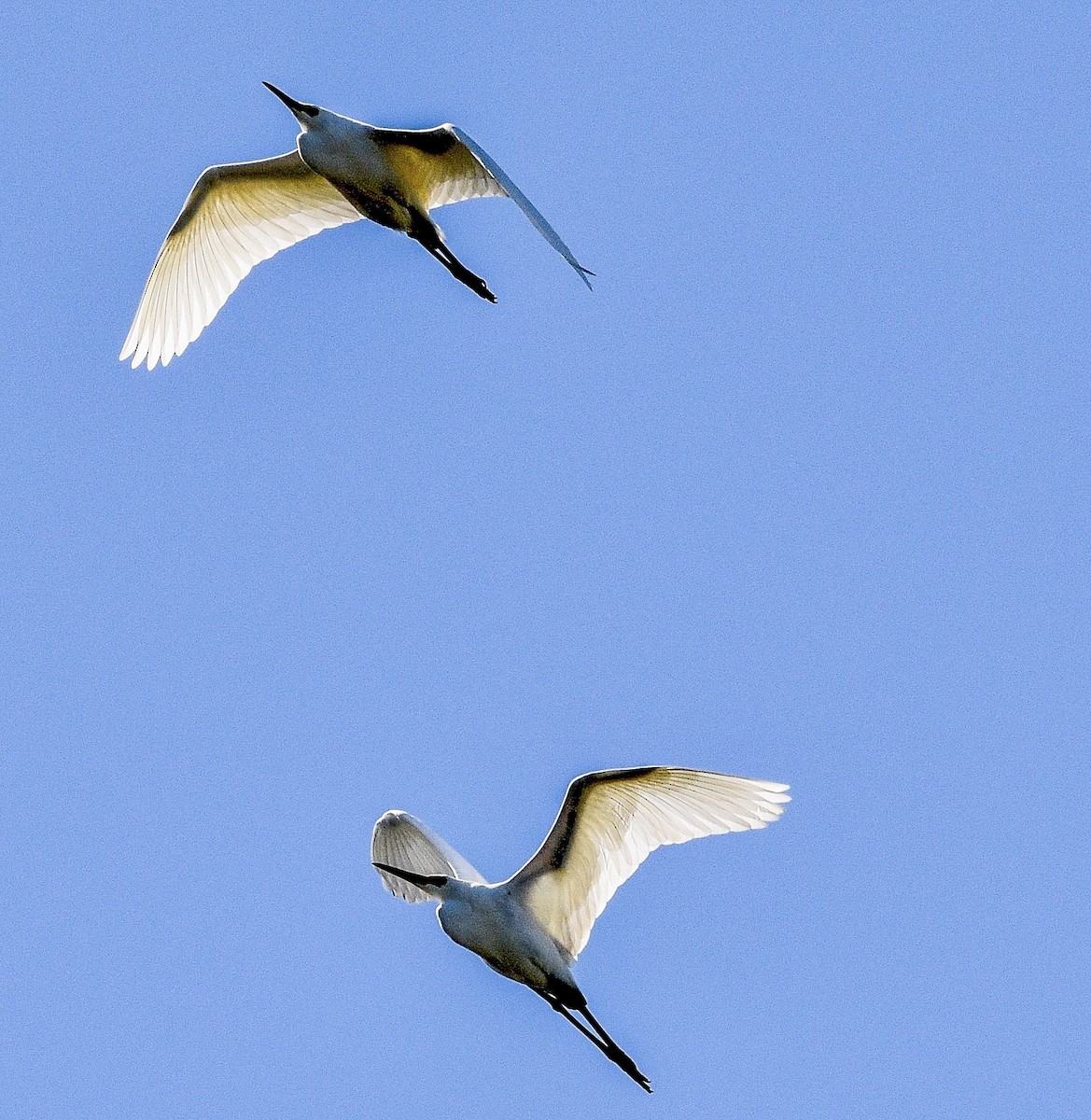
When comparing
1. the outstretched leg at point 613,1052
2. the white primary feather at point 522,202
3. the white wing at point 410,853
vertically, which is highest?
the white primary feather at point 522,202

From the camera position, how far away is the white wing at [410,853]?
13273mm

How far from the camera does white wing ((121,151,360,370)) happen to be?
1487cm

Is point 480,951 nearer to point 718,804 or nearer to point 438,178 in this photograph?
point 718,804

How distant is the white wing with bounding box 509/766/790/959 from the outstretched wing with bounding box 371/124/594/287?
3885 mm

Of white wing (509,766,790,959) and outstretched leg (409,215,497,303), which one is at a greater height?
outstretched leg (409,215,497,303)

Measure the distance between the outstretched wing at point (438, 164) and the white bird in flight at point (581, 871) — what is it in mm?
3922

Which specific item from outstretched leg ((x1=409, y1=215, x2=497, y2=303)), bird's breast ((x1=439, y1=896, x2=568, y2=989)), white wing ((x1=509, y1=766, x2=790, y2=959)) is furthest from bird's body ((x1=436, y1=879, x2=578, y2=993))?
outstretched leg ((x1=409, y1=215, x2=497, y2=303))

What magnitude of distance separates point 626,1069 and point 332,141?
252 inches

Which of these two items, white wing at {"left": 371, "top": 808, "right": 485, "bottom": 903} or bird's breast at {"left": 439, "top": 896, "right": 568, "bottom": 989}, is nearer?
bird's breast at {"left": 439, "top": 896, "right": 568, "bottom": 989}

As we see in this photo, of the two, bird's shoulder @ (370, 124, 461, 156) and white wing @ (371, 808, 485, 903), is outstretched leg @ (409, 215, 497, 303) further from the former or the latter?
white wing @ (371, 808, 485, 903)

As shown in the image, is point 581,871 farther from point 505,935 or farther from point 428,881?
point 428,881

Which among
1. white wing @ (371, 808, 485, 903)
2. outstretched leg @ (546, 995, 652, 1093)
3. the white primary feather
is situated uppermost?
the white primary feather

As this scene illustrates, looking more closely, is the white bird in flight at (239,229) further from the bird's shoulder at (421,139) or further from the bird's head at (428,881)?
the bird's head at (428,881)

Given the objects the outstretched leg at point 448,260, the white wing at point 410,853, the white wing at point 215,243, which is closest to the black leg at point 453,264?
the outstretched leg at point 448,260
